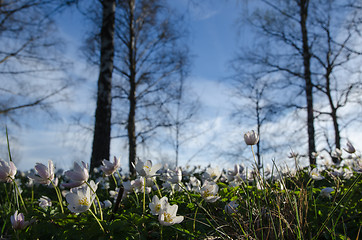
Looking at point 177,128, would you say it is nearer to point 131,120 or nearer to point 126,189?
point 131,120

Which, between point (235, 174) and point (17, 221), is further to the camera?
point (235, 174)

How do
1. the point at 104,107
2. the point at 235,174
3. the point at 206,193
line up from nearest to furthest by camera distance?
the point at 206,193 < the point at 235,174 < the point at 104,107

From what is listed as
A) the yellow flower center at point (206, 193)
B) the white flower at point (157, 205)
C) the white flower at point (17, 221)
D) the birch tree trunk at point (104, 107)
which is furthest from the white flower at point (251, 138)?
the birch tree trunk at point (104, 107)

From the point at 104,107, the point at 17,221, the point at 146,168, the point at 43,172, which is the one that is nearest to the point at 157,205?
the point at 146,168

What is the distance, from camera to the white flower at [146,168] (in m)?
1.66

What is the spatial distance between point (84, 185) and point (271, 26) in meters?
10.6

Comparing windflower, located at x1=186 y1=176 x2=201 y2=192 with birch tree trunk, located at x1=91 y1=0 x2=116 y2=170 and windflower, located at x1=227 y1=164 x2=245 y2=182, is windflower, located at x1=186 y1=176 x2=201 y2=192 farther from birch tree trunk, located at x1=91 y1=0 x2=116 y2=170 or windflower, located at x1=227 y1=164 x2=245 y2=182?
birch tree trunk, located at x1=91 y1=0 x2=116 y2=170

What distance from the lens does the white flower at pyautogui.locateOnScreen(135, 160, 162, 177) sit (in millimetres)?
1656

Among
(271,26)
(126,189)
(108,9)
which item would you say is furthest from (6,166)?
(271,26)

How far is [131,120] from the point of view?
1020cm

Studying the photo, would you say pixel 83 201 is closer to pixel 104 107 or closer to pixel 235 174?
pixel 235 174

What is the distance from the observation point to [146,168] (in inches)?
66.1

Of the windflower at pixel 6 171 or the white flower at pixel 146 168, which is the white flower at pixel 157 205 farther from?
the windflower at pixel 6 171

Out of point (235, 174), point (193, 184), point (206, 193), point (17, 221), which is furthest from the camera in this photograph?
point (193, 184)
